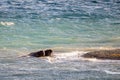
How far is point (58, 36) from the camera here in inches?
1043

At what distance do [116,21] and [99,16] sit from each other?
2.20m

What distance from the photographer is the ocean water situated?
1666 centimetres

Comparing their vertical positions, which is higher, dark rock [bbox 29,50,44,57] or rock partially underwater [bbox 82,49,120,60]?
dark rock [bbox 29,50,44,57]

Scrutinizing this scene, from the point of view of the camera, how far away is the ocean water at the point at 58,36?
16656 millimetres

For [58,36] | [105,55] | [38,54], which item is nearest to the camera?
[105,55]

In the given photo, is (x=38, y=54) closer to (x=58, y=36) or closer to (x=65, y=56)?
(x=65, y=56)

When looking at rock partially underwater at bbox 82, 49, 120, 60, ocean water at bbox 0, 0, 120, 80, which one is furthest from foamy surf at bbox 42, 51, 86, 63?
rock partially underwater at bbox 82, 49, 120, 60

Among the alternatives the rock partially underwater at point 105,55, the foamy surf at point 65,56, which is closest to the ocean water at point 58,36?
the foamy surf at point 65,56

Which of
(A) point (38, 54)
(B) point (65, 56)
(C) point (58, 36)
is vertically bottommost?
(C) point (58, 36)

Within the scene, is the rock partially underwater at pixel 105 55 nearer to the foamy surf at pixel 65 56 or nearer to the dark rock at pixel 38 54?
the foamy surf at pixel 65 56

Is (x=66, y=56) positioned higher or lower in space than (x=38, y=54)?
lower

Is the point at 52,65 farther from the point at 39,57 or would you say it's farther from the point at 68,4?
the point at 68,4

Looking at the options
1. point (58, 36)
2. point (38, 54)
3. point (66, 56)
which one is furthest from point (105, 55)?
point (58, 36)

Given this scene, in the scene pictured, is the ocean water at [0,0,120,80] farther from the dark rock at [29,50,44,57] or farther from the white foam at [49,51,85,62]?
the dark rock at [29,50,44,57]
